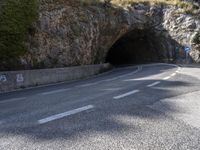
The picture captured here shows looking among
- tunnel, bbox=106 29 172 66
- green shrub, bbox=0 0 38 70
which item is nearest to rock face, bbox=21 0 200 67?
tunnel, bbox=106 29 172 66

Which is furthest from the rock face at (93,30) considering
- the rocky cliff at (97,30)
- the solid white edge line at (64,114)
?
the solid white edge line at (64,114)

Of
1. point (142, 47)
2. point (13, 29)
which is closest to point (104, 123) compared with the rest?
point (13, 29)

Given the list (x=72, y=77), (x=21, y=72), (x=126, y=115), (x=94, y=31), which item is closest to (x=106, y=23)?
(x=94, y=31)

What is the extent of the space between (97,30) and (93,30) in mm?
1115

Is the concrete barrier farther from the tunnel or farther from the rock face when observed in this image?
the tunnel

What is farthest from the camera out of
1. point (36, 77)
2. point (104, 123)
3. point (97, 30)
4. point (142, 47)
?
point (142, 47)

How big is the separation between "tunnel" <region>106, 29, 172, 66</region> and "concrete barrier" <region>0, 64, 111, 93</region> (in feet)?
57.2

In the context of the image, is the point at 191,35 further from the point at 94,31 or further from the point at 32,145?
the point at 32,145

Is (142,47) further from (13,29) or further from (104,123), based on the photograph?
(104,123)

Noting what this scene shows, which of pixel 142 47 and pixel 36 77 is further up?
pixel 142 47

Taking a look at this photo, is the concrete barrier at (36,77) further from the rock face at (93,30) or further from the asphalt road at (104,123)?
the asphalt road at (104,123)

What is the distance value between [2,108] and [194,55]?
30.1 metres

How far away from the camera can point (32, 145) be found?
5.03m

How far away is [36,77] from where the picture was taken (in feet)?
52.9
